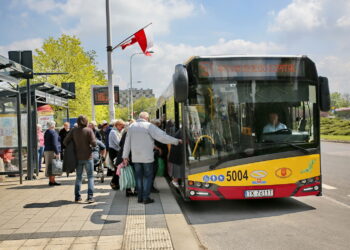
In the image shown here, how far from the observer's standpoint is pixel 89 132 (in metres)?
8.24

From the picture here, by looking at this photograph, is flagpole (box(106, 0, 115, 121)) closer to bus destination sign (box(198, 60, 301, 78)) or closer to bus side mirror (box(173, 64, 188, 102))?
bus destination sign (box(198, 60, 301, 78))

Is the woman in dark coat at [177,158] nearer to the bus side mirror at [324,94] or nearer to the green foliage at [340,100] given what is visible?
the bus side mirror at [324,94]

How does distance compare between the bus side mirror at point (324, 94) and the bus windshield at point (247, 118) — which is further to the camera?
the bus side mirror at point (324, 94)

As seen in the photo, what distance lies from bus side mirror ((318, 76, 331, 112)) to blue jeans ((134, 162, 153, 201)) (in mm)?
3377

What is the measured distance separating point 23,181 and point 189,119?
658cm

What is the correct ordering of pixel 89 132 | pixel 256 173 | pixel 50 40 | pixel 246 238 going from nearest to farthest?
pixel 246 238, pixel 256 173, pixel 89 132, pixel 50 40

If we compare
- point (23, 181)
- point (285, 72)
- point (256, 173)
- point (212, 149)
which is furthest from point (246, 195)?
point (23, 181)

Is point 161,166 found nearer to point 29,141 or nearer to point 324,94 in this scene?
point 324,94

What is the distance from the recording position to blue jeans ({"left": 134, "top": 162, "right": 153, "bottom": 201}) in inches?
314

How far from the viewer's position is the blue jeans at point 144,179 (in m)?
7.96

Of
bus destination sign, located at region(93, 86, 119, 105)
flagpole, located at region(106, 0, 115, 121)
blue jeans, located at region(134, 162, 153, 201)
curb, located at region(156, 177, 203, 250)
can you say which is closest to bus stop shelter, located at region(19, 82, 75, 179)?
bus destination sign, located at region(93, 86, 119, 105)

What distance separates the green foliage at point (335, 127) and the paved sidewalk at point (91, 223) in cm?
3633

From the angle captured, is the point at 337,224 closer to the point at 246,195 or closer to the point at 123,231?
the point at 246,195

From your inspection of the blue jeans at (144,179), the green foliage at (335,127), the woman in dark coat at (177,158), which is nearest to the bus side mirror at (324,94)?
the woman in dark coat at (177,158)
